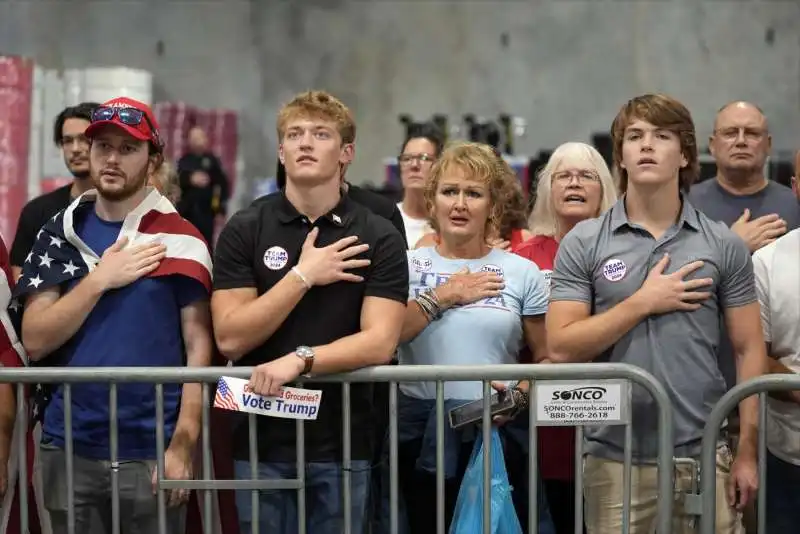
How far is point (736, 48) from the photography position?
11.0 metres

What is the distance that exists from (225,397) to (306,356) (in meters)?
0.24

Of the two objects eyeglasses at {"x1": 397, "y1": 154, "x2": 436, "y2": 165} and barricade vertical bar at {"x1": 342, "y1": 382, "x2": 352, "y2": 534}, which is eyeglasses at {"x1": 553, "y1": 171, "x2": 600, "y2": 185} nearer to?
barricade vertical bar at {"x1": 342, "y1": 382, "x2": 352, "y2": 534}

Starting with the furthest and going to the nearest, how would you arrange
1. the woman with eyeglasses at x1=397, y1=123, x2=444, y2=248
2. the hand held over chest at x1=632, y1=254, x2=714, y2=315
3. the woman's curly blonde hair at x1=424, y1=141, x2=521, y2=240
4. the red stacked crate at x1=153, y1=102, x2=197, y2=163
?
1. the red stacked crate at x1=153, y1=102, x2=197, y2=163
2. the woman with eyeglasses at x1=397, y1=123, x2=444, y2=248
3. the woman's curly blonde hair at x1=424, y1=141, x2=521, y2=240
4. the hand held over chest at x1=632, y1=254, x2=714, y2=315

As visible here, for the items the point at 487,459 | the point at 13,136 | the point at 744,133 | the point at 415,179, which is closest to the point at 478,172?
the point at 487,459

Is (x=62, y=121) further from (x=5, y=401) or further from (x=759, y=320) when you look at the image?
(x=759, y=320)

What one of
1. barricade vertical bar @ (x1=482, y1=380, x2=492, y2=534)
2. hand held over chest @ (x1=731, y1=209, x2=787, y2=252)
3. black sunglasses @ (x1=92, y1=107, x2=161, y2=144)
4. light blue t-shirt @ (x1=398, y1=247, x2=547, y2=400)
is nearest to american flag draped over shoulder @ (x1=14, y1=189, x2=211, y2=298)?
black sunglasses @ (x1=92, y1=107, x2=161, y2=144)

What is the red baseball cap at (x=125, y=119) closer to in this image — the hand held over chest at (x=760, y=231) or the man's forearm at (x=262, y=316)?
the man's forearm at (x=262, y=316)

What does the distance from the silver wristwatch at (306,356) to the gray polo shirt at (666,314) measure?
0.72 m

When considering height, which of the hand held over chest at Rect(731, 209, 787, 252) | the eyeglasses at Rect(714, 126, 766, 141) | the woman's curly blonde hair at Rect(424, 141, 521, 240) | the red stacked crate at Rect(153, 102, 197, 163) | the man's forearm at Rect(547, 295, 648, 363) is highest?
the red stacked crate at Rect(153, 102, 197, 163)

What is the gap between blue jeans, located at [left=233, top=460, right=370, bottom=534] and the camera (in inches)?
117

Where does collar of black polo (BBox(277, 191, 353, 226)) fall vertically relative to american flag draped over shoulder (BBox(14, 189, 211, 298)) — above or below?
above

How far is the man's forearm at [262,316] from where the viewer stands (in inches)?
113

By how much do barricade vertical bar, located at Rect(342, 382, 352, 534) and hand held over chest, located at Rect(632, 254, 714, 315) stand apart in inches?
32.5

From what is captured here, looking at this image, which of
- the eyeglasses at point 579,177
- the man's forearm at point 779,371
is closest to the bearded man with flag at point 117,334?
the eyeglasses at point 579,177
